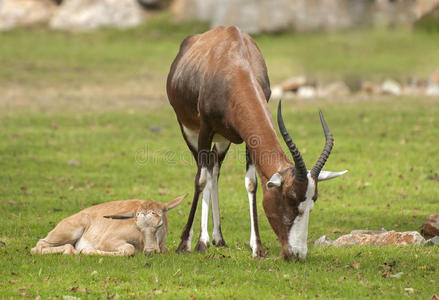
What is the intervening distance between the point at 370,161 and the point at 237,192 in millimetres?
3726

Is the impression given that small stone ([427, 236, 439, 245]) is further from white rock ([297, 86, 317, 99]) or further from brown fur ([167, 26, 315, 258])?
white rock ([297, 86, 317, 99])

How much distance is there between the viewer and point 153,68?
107 ft

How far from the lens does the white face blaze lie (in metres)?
7.90

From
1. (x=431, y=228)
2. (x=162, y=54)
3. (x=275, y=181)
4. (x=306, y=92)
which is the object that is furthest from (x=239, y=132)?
(x=162, y=54)

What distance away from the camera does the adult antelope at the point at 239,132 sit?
8.02 meters

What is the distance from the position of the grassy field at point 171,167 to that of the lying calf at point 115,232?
10.8 inches

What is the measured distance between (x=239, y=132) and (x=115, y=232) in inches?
78.0

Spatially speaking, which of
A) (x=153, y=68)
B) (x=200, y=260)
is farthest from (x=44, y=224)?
(x=153, y=68)

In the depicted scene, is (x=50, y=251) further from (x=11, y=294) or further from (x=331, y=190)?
(x=331, y=190)

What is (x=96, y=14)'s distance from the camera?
39594 millimetres

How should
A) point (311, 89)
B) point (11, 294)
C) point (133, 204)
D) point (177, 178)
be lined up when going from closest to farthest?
point (11, 294)
point (133, 204)
point (177, 178)
point (311, 89)

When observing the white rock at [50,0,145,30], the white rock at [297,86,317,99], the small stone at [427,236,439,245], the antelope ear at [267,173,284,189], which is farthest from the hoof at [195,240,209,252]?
the white rock at [50,0,145,30]

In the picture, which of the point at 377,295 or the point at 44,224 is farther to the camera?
the point at 44,224

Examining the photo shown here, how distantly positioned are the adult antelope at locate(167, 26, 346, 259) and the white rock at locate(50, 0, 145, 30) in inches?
1142
